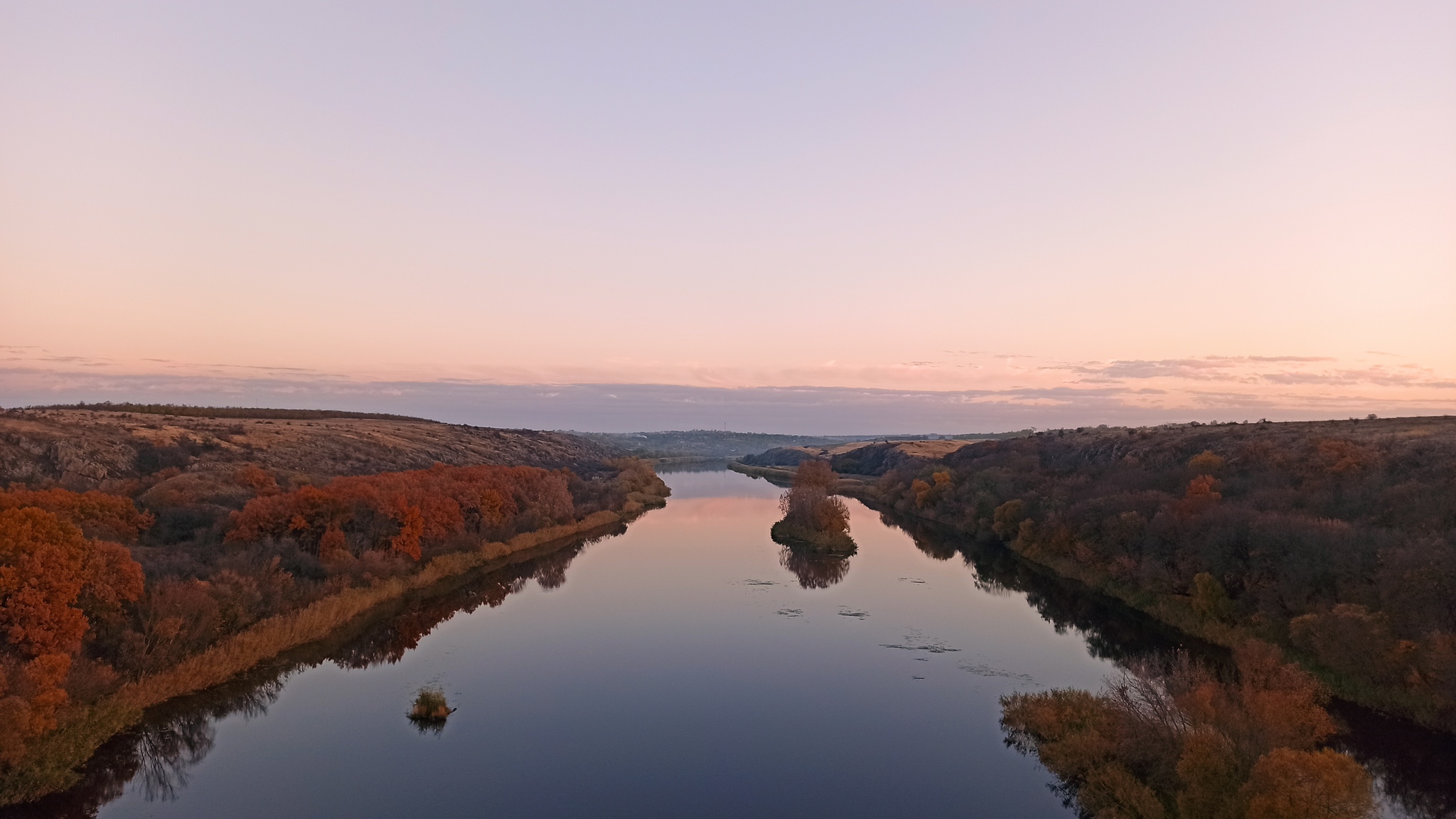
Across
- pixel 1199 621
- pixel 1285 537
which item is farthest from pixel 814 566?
pixel 1285 537

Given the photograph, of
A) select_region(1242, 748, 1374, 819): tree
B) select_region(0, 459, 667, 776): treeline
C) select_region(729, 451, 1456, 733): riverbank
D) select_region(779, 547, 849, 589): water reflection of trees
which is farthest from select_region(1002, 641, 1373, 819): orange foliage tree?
select_region(0, 459, 667, 776): treeline

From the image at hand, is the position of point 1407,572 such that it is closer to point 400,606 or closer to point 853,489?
point 400,606

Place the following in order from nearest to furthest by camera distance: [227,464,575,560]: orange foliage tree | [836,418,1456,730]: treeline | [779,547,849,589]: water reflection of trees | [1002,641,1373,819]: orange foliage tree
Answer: [1002,641,1373,819]: orange foliage tree < [836,418,1456,730]: treeline < [227,464,575,560]: orange foliage tree < [779,547,849,589]: water reflection of trees

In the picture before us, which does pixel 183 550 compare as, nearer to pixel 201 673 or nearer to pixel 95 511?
pixel 95 511

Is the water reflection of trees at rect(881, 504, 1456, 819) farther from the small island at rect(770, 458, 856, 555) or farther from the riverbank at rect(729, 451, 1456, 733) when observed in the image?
the small island at rect(770, 458, 856, 555)

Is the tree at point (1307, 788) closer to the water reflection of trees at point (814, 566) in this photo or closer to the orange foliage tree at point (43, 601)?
the orange foliage tree at point (43, 601)

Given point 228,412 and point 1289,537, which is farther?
point 228,412

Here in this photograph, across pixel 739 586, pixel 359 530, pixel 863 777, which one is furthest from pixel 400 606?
pixel 863 777
